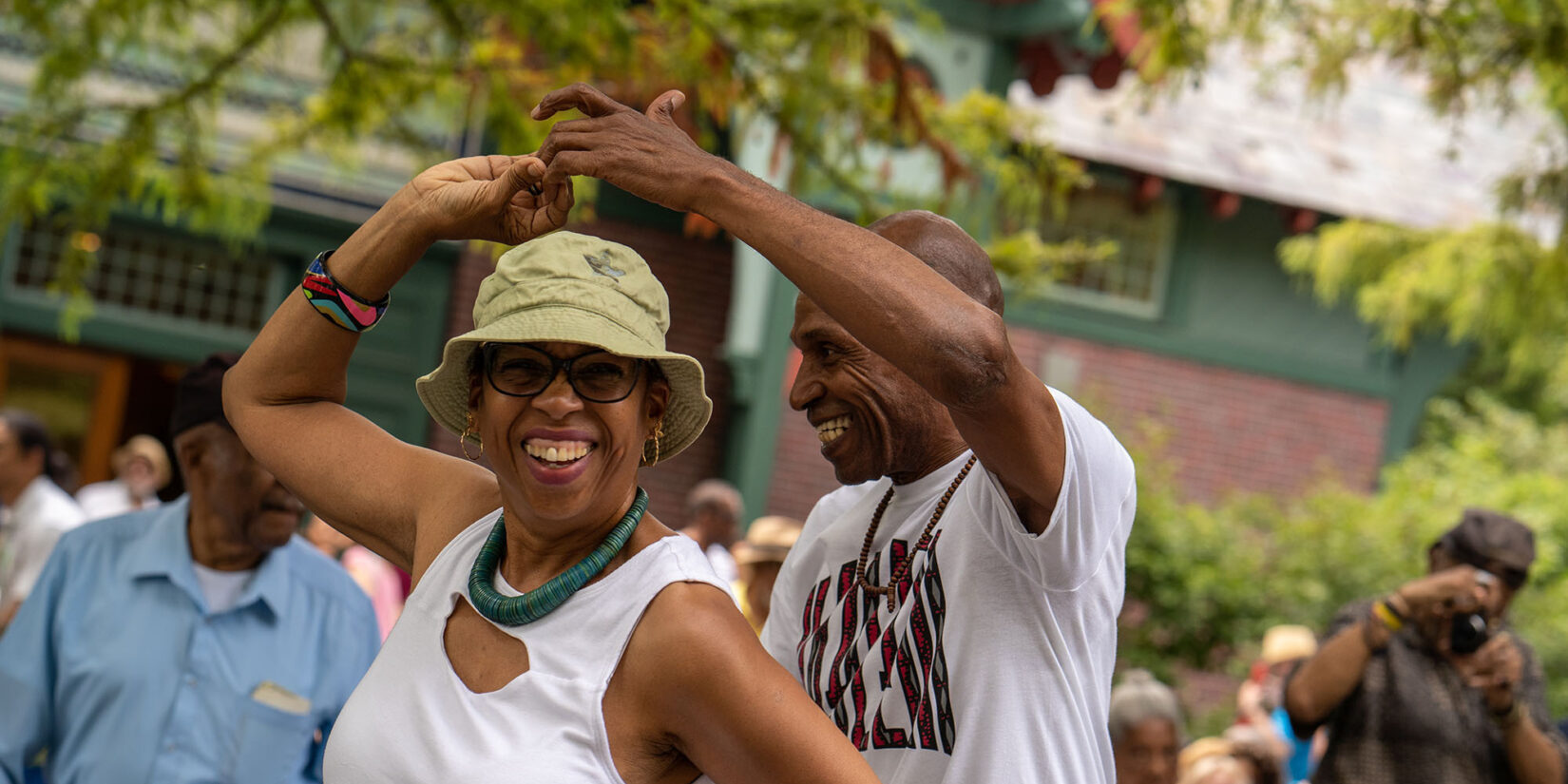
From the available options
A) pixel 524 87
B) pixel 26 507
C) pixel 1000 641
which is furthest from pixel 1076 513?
pixel 26 507

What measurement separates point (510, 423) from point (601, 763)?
0.48 m

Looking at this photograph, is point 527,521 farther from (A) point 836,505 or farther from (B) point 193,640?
(B) point 193,640

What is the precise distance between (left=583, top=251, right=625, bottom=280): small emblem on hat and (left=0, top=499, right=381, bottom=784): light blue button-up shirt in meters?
1.75

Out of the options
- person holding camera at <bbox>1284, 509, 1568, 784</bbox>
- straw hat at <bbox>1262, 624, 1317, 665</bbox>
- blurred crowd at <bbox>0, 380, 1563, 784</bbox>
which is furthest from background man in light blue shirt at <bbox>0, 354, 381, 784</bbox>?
straw hat at <bbox>1262, 624, 1317, 665</bbox>

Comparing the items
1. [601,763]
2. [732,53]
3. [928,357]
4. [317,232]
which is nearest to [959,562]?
[928,357]

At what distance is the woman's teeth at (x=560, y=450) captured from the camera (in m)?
2.16

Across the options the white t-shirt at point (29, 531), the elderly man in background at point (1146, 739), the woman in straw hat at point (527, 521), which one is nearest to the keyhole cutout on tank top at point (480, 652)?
the woman in straw hat at point (527, 521)

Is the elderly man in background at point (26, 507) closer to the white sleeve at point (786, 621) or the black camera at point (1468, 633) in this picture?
the white sleeve at point (786, 621)

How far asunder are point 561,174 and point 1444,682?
371 cm

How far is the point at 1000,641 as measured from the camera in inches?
91.9

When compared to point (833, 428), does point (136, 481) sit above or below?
below

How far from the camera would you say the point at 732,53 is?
5.94 meters

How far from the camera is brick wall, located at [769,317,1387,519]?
41.2ft

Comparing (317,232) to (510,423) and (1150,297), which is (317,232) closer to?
(1150,297)
